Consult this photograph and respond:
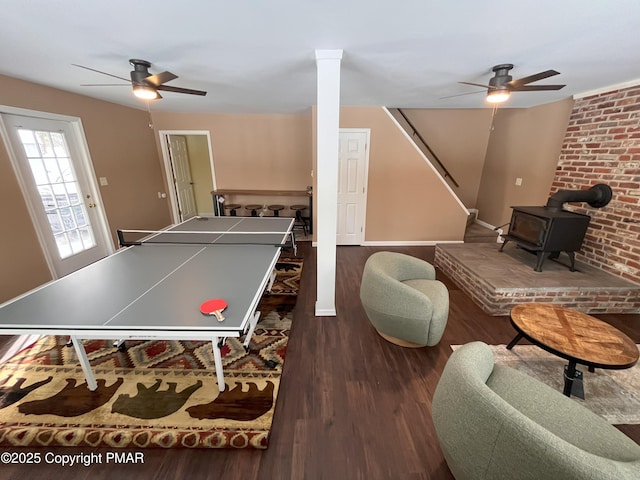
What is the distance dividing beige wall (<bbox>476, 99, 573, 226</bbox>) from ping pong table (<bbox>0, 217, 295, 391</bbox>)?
430 cm

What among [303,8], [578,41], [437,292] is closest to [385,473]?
[437,292]

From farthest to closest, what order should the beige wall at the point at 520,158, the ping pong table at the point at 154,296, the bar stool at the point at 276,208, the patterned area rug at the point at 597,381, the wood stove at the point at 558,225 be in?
1. the bar stool at the point at 276,208
2. the beige wall at the point at 520,158
3. the wood stove at the point at 558,225
4. the patterned area rug at the point at 597,381
5. the ping pong table at the point at 154,296

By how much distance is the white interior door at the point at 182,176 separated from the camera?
5.70 meters

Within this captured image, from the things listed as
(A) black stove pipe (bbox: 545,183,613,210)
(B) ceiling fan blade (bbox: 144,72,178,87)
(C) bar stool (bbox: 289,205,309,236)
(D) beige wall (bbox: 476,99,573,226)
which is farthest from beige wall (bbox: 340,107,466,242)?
(B) ceiling fan blade (bbox: 144,72,178,87)

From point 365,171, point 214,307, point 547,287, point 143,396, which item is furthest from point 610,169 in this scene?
point 143,396

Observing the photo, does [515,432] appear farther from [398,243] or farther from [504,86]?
[398,243]

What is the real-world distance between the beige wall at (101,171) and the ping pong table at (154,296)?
1476 mm

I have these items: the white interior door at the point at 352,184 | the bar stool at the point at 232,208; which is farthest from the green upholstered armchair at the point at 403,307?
the bar stool at the point at 232,208

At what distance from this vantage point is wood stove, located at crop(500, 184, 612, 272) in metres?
2.95

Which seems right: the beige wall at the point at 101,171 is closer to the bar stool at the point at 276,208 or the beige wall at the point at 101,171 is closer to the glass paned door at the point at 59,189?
the glass paned door at the point at 59,189

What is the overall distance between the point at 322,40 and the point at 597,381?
3.28 meters

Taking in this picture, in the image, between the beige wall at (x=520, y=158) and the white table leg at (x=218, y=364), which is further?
the beige wall at (x=520, y=158)

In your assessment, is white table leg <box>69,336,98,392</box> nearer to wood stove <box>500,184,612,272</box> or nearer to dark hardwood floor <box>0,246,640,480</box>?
dark hardwood floor <box>0,246,640,480</box>

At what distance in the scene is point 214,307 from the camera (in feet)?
A: 5.05
